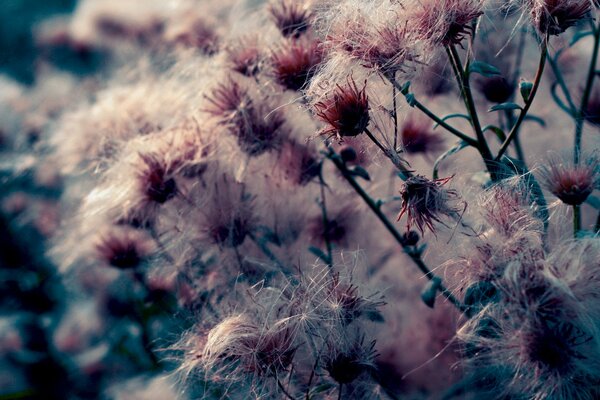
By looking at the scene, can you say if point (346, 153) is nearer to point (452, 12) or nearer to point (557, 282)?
point (452, 12)

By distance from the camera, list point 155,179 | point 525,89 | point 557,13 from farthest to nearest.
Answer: point 155,179 → point 525,89 → point 557,13

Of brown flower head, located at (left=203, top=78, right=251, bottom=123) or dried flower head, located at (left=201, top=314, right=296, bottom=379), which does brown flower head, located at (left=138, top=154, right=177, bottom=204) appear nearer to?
brown flower head, located at (left=203, top=78, right=251, bottom=123)

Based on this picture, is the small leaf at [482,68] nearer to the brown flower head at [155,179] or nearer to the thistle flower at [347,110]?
the thistle flower at [347,110]

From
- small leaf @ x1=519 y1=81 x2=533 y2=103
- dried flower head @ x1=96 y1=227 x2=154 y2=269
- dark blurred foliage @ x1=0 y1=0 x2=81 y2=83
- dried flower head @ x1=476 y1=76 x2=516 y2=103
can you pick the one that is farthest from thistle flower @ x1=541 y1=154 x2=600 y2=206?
dark blurred foliage @ x1=0 y1=0 x2=81 y2=83

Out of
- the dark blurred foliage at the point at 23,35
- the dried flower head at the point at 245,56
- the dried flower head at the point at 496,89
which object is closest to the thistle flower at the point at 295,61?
the dried flower head at the point at 245,56

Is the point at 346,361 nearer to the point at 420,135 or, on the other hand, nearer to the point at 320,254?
the point at 320,254

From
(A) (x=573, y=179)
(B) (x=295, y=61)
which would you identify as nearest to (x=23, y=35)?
(B) (x=295, y=61)

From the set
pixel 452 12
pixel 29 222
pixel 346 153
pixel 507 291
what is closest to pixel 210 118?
pixel 346 153
